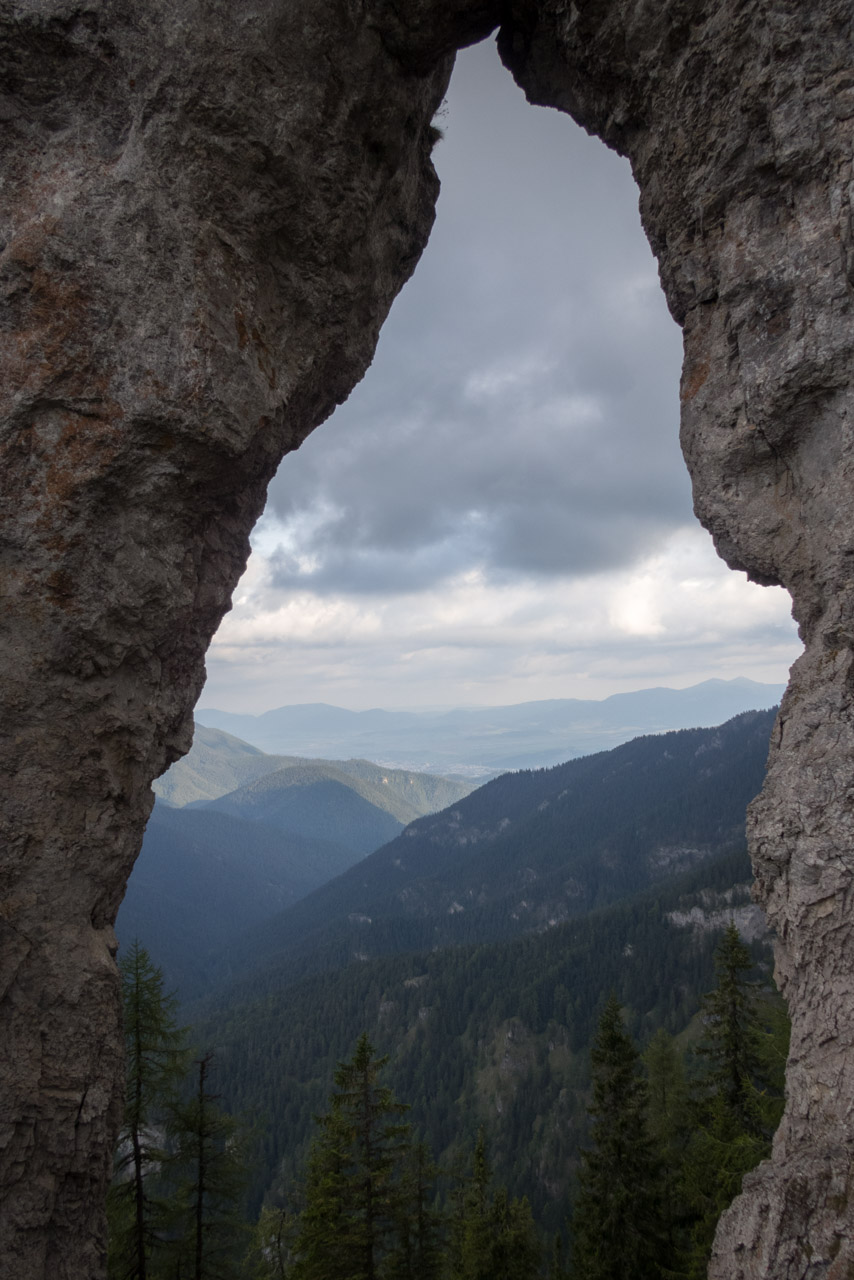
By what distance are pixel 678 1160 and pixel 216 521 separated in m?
25.2

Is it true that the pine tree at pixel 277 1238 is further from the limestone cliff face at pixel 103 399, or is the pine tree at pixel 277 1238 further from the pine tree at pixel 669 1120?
Answer: the limestone cliff face at pixel 103 399

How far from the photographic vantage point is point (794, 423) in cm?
818

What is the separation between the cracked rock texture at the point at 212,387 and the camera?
7.47 metres

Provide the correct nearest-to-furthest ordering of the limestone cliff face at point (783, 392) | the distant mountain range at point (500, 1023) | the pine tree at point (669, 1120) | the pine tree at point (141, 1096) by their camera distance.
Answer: the limestone cliff face at point (783, 392) → the pine tree at point (141, 1096) → the pine tree at point (669, 1120) → the distant mountain range at point (500, 1023)

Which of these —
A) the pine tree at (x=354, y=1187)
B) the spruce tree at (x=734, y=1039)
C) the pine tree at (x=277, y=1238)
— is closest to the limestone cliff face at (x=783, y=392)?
the pine tree at (x=354, y=1187)

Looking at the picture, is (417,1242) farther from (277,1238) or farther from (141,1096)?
(141,1096)

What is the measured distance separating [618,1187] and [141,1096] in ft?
41.2

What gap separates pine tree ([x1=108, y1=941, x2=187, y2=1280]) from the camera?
→ 14.5 meters

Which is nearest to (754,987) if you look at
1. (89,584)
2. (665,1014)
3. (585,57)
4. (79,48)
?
(89,584)

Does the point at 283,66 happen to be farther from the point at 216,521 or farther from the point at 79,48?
the point at 216,521

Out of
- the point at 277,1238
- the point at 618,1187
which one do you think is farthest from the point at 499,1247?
the point at 277,1238

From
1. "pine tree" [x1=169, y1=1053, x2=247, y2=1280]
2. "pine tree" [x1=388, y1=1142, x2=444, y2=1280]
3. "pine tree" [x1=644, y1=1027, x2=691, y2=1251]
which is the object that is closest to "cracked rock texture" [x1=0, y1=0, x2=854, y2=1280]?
"pine tree" [x1=169, y1=1053, x2=247, y2=1280]

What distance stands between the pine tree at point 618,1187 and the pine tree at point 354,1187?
5370mm

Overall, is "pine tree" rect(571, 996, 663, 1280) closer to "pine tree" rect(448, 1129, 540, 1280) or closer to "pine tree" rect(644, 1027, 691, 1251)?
"pine tree" rect(644, 1027, 691, 1251)
